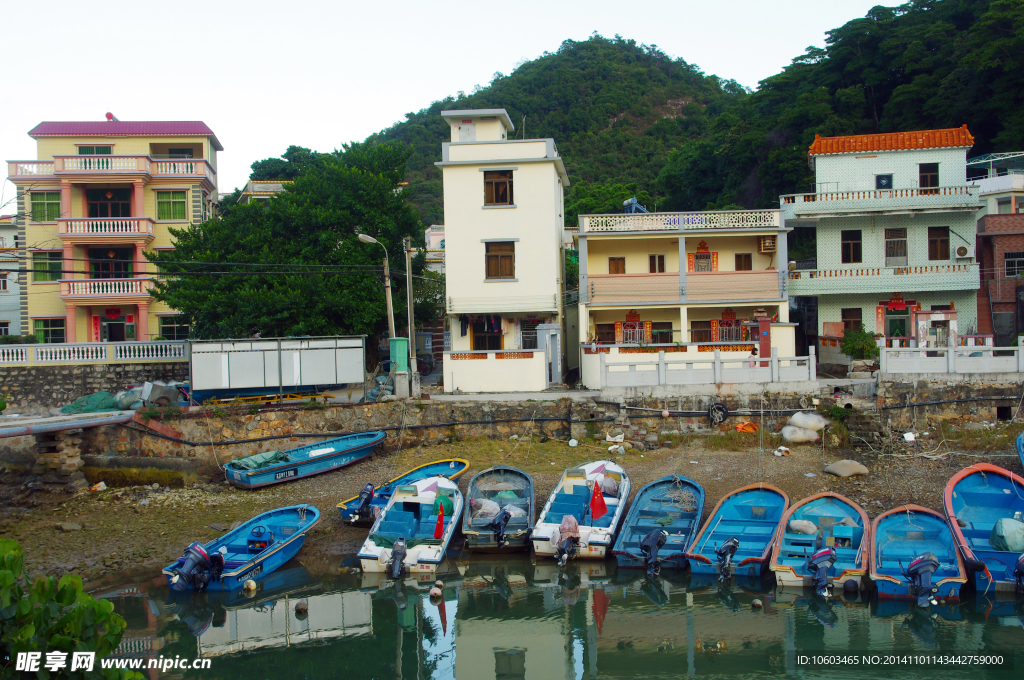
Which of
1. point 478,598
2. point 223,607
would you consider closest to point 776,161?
point 478,598

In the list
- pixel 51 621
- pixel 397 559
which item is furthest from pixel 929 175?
pixel 51 621

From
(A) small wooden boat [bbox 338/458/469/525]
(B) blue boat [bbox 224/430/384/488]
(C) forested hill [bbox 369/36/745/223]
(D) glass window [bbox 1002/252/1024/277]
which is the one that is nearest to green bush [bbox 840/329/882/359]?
(D) glass window [bbox 1002/252/1024/277]

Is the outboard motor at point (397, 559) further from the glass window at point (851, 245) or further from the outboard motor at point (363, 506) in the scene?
the glass window at point (851, 245)

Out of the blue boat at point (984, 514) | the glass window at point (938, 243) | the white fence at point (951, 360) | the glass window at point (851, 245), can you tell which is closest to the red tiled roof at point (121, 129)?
the glass window at point (851, 245)

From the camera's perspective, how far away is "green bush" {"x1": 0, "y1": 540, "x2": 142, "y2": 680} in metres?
5.23

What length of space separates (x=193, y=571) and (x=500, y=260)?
1542cm

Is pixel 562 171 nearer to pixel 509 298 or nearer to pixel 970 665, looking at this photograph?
pixel 509 298

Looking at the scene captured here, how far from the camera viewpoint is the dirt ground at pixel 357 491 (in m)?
16.6

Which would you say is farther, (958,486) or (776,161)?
(776,161)

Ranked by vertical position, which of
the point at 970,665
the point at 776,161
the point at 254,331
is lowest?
the point at 970,665

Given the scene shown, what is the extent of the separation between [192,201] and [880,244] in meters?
30.0

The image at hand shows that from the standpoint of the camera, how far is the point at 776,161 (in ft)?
129

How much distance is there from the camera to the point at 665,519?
54.6 feet

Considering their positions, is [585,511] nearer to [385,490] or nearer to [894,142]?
[385,490]
